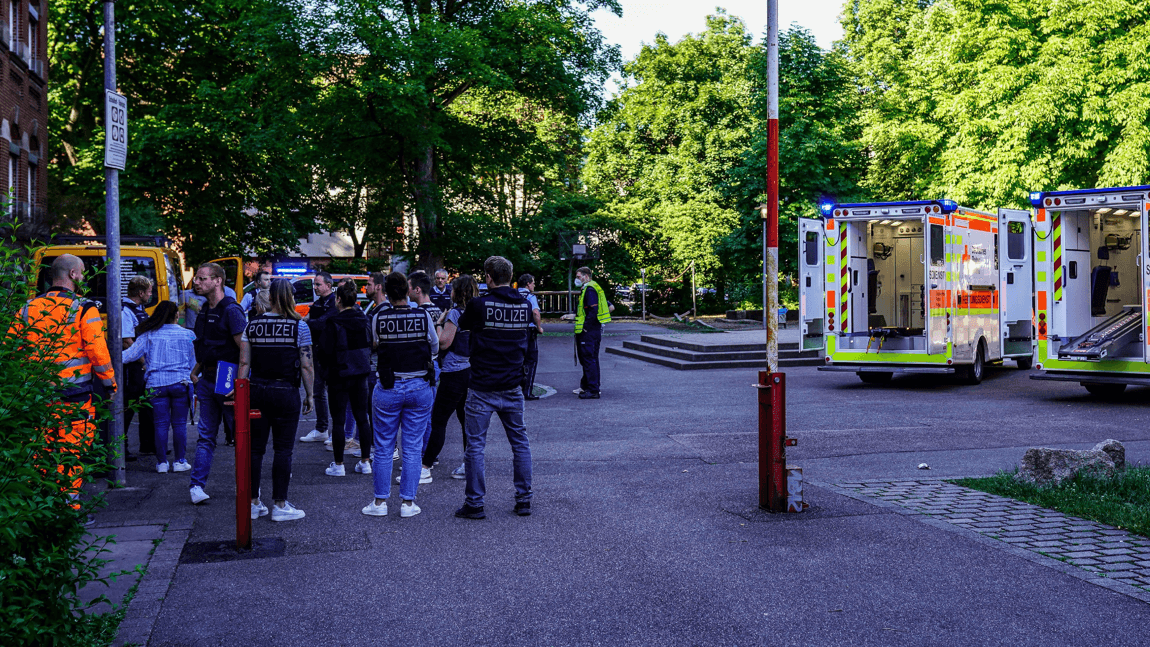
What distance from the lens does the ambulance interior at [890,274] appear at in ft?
56.5

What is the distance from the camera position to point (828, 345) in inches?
673

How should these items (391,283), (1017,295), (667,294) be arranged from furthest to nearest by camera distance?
(667,294) → (1017,295) → (391,283)

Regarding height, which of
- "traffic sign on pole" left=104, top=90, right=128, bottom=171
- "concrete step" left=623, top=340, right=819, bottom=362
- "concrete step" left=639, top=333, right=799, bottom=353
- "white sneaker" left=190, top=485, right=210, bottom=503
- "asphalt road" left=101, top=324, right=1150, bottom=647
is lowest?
"asphalt road" left=101, top=324, right=1150, bottom=647

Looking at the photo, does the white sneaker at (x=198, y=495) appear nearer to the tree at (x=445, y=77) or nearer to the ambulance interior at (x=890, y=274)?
the ambulance interior at (x=890, y=274)

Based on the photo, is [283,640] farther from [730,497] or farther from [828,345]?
[828,345]

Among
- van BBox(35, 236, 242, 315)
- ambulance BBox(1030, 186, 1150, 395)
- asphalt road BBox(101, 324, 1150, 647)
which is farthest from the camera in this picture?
van BBox(35, 236, 242, 315)

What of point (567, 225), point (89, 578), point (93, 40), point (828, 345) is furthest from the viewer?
point (567, 225)

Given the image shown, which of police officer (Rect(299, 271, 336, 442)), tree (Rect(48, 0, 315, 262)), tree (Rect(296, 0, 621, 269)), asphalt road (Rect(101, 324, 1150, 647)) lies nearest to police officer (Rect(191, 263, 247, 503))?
asphalt road (Rect(101, 324, 1150, 647))

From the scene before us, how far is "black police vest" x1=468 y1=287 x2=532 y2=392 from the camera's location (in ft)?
24.3

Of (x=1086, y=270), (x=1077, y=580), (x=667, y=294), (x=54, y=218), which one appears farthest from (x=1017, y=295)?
(x=667, y=294)

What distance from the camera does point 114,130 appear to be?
8.41 metres

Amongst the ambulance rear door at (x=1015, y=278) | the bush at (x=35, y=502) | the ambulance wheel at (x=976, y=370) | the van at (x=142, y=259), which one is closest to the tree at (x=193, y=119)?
the van at (x=142, y=259)

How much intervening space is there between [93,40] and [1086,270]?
27224mm

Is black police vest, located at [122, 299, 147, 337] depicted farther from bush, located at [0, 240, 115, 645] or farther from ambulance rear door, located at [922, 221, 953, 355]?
ambulance rear door, located at [922, 221, 953, 355]
